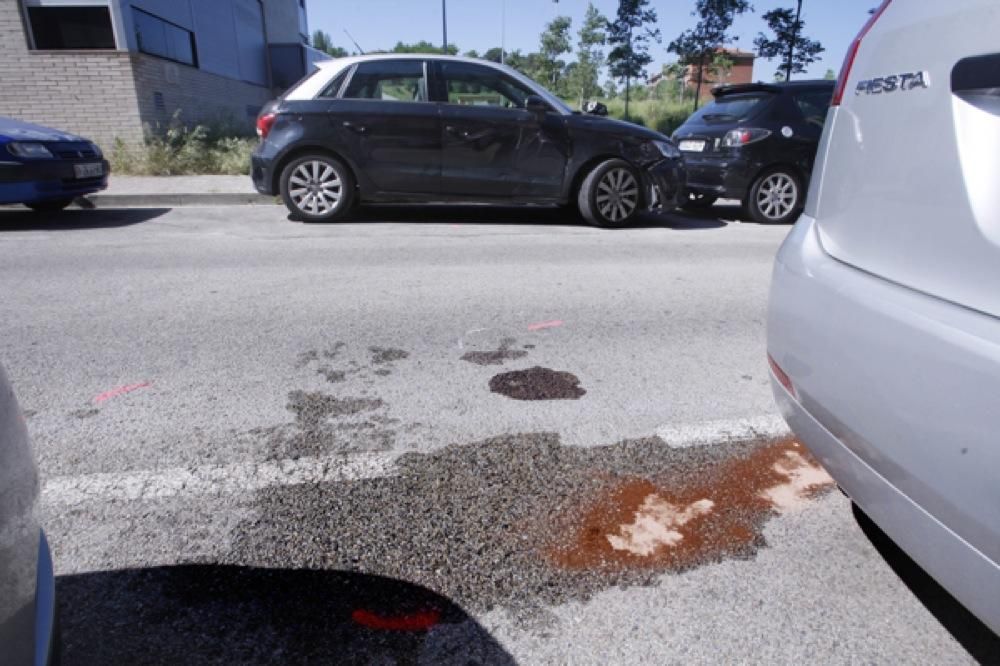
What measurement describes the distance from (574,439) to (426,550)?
96 cm

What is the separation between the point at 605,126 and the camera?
7801mm

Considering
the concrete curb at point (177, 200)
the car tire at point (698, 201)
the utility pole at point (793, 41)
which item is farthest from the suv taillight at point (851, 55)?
the utility pole at point (793, 41)

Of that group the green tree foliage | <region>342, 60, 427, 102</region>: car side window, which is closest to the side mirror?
<region>342, 60, 427, 102</region>: car side window

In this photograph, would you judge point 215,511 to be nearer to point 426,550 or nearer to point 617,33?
point 426,550

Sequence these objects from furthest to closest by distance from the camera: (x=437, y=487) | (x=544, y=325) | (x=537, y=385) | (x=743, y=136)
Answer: (x=743, y=136) → (x=544, y=325) → (x=537, y=385) → (x=437, y=487)

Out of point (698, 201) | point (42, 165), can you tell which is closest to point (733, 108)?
point (698, 201)

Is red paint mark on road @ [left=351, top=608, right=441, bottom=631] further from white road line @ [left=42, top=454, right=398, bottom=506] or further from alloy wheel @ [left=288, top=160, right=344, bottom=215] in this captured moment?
alloy wheel @ [left=288, top=160, right=344, bottom=215]

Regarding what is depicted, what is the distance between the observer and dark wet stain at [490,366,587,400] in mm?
3271

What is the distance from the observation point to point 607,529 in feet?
7.27

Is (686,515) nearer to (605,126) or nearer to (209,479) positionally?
(209,479)

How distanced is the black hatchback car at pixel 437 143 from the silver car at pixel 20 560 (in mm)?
6855

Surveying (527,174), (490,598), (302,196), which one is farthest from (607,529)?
(302,196)

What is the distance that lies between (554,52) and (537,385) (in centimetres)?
4581

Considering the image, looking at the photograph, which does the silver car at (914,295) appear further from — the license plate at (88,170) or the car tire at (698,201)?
the license plate at (88,170)
